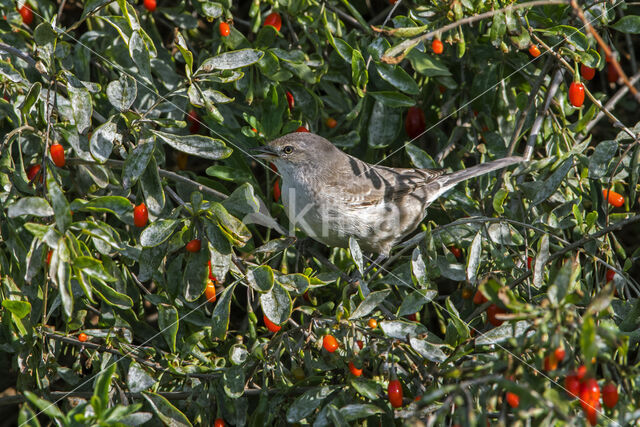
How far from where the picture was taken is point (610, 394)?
2.37 m

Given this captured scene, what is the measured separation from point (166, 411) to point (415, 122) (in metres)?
2.61

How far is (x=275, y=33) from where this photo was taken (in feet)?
13.3

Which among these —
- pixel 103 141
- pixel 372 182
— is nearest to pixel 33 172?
pixel 103 141

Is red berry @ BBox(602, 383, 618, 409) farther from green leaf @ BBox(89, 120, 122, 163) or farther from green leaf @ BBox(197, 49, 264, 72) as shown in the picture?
green leaf @ BBox(89, 120, 122, 163)

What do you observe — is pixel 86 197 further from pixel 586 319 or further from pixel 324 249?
pixel 586 319

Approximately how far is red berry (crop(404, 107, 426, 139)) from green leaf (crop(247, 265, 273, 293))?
1.95 metres

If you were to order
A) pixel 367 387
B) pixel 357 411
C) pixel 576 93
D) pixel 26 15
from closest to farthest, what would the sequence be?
pixel 357 411
pixel 367 387
pixel 576 93
pixel 26 15

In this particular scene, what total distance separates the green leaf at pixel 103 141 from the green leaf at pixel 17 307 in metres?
0.76

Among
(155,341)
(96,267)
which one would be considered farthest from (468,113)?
(96,267)

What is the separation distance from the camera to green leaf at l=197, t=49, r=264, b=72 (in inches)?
133

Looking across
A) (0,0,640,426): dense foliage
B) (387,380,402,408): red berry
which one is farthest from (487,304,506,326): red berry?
(387,380,402,408): red berry

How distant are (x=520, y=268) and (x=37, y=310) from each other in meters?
2.68

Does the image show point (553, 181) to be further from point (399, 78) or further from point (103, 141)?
point (103, 141)

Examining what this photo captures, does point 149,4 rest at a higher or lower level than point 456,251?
higher
